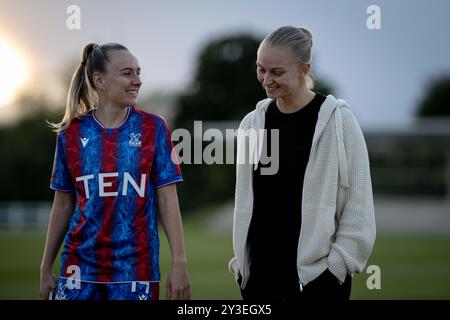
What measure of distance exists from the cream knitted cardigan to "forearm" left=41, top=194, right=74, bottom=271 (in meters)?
1.00

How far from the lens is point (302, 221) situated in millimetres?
3840

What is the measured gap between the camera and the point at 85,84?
4.27 m

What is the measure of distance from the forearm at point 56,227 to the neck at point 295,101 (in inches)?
50.3

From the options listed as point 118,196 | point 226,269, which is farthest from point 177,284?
point 226,269

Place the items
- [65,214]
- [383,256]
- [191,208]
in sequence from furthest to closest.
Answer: [191,208]
[383,256]
[65,214]

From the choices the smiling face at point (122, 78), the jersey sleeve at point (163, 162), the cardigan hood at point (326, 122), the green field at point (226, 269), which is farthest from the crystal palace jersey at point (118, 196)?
the green field at point (226, 269)

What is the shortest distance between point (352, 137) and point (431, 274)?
40.1 ft

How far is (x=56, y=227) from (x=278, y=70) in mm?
1480

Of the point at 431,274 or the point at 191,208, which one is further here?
the point at 191,208

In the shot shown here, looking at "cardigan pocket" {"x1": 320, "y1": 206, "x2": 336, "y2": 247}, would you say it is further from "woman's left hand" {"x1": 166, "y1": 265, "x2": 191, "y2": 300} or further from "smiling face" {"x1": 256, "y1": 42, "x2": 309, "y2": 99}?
"woman's left hand" {"x1": 166, "y1": 265, "x2": 191, "y2": 300}

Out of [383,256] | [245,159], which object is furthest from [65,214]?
[383,256]

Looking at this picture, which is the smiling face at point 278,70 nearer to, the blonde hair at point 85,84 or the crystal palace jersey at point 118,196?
the crystal palace jersey at point 118,196
